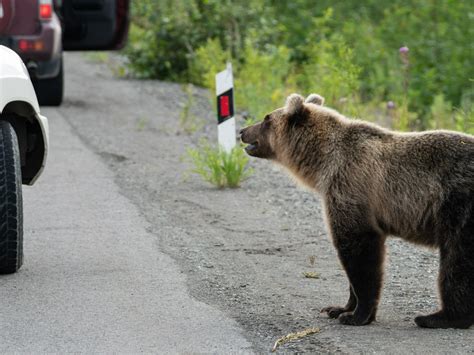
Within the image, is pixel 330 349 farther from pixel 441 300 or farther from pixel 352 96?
pixel 352 96

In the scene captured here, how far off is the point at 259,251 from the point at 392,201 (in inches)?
82.9

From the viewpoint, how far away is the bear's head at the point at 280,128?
7.23 metres

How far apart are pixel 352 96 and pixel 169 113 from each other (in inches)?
123

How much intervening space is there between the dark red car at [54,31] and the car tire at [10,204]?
5.65 m

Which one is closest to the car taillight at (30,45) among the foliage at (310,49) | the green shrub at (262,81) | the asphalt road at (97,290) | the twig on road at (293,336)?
the foliage at (310,49)

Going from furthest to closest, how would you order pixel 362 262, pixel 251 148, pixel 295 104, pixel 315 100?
pixel 251 148
pixel 315 100
pixel 295 104
pixel 362 262

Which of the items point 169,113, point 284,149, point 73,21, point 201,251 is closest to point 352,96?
point 169,113

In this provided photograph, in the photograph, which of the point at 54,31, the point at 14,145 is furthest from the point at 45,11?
the point at 14,145

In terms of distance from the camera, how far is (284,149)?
289 inches

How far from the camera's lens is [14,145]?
7684 mm

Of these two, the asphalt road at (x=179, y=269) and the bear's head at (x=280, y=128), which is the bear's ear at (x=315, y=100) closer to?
the bear's head at (x=280, y=128)

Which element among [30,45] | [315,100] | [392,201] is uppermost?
[315,100]

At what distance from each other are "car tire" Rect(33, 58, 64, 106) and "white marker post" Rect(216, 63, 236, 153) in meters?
4.99

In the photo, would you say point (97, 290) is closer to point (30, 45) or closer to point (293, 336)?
point (293, 336)
